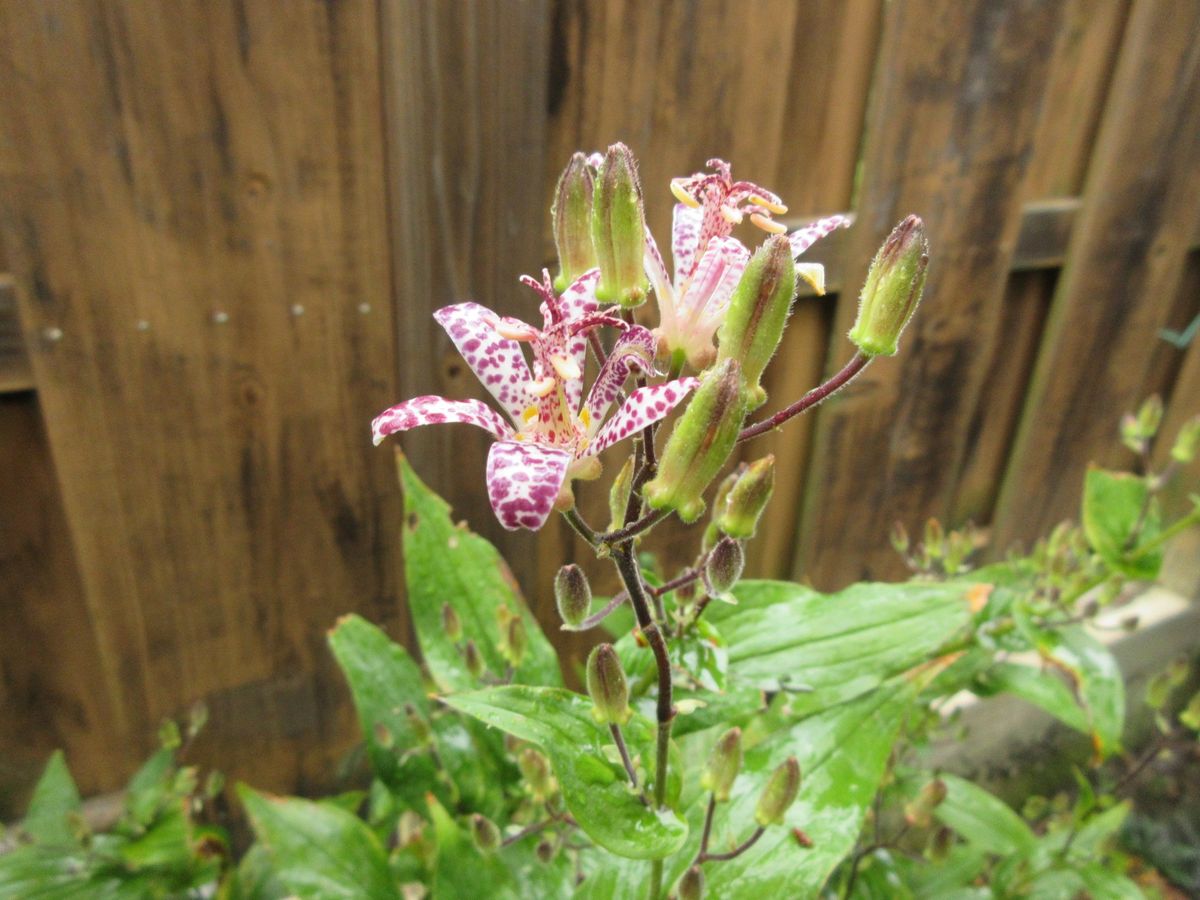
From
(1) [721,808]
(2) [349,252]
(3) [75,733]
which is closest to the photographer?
(1) [721,808]

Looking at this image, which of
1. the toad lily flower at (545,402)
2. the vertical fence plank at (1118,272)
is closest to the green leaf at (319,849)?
the toad lily flower at (545,402)

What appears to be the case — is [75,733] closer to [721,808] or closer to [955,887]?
[721,808]

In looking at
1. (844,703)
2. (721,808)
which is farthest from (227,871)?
(844,703)

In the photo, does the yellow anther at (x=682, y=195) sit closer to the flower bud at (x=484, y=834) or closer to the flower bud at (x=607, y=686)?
the flower bud at (x=607, y=686)

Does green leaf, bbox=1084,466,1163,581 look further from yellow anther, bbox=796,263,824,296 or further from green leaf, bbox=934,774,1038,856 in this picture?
yellow anther, bbox=796,263,824,296

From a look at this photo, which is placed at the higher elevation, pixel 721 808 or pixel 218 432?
pixel 218 432

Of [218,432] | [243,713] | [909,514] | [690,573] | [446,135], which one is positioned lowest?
[243,713]

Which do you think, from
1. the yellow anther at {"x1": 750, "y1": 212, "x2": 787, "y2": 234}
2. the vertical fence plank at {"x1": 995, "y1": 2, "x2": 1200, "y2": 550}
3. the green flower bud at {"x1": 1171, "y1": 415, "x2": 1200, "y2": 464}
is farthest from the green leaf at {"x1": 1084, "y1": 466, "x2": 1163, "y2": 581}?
the yellow anther at {"x1": 750, "y1": 212, "x2": 787, "y2": 234}

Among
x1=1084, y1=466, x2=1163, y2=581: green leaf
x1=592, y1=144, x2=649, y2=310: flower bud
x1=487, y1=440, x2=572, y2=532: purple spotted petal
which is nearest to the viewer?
x1=487, y1=440, x2=572, y2=532: purple spotted petal
